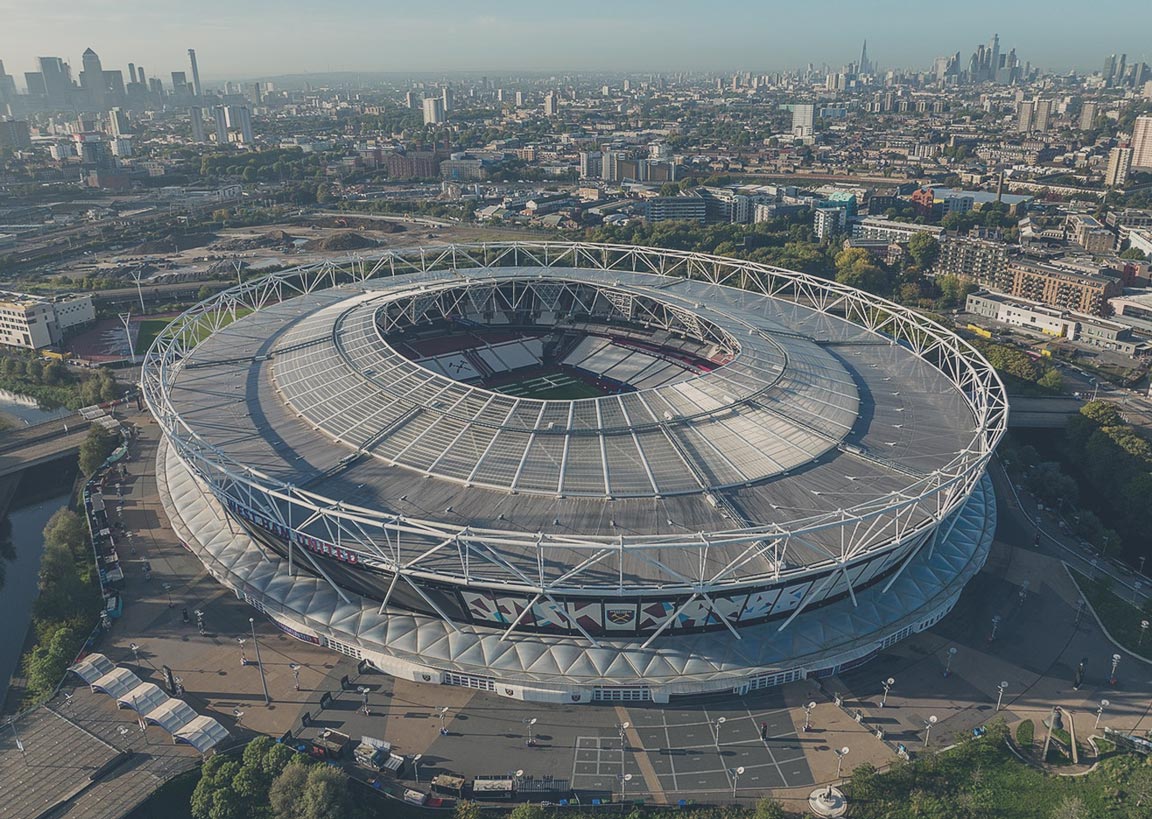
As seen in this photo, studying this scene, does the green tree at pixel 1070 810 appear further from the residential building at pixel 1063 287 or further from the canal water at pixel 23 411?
the canal water at pixel 23 411

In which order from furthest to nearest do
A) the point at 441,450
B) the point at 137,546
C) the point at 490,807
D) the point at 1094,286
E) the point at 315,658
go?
the point at 1094,286 → the point at 137,546 → the point at 441,450 → the point at 315,658 → the point at 490,807

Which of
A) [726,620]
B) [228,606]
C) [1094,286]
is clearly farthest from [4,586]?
[1094,286]

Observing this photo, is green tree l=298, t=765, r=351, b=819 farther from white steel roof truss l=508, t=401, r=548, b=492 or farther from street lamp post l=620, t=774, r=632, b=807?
white steel roof truss l=508, t=401, r=548, b=492

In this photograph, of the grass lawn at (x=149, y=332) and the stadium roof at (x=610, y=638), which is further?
the grass lawn at (x=149, y=332)

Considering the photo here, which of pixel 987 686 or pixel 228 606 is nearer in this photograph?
pixel 987 686

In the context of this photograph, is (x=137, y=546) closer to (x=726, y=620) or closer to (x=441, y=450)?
(x=441, y=450)

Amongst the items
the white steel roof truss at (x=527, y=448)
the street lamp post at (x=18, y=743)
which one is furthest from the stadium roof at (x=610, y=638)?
the street lamp post at (x=18, y=743)
